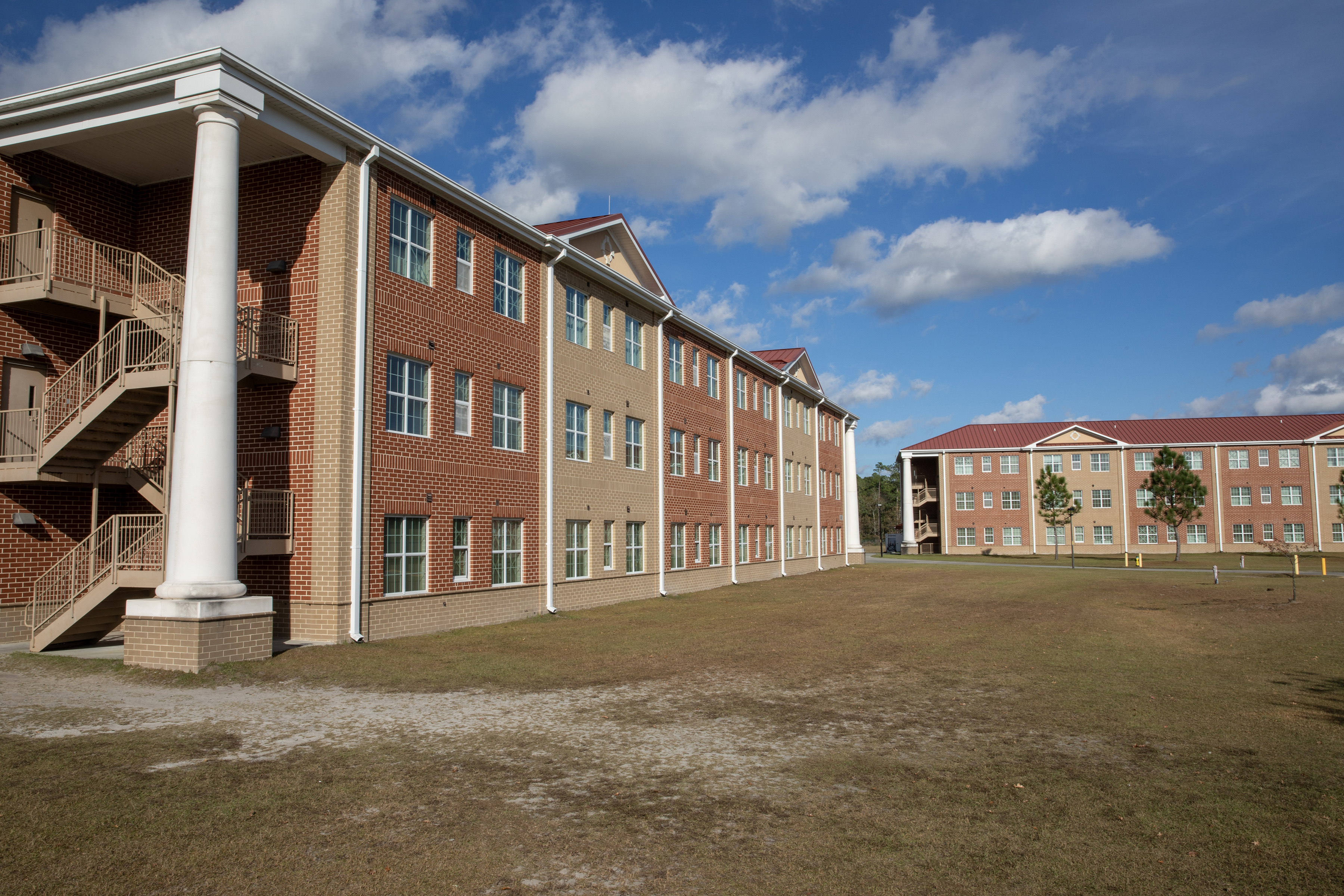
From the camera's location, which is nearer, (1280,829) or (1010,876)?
(1010,876)

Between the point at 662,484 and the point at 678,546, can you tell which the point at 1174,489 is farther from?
the point at 662,484

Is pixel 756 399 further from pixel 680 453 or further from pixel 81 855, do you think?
pixel 81 855

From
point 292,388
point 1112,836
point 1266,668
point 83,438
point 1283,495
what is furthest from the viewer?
point 1283,495

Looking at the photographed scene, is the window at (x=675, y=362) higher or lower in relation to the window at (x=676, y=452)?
higher

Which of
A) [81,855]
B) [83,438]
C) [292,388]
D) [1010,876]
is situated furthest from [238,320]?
[1010,876]

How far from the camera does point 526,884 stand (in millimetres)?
5082

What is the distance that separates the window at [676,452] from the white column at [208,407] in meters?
18.5

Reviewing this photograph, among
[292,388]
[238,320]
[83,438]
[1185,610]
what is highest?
[238,320]

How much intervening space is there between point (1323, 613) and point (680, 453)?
62.9 feet

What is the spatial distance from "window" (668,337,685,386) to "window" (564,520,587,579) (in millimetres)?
8148

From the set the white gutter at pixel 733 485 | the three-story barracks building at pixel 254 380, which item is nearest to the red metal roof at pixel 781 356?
the white gutter at pixel 733 485

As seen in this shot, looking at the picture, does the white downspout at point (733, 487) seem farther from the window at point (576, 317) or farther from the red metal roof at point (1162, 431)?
the red metal roof at point (1162, 431)

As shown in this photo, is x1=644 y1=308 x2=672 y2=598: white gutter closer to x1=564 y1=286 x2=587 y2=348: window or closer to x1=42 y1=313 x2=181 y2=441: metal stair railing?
x1=564 y1=286 x2=587 y2=348: window

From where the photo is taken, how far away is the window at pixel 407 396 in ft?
59.0
